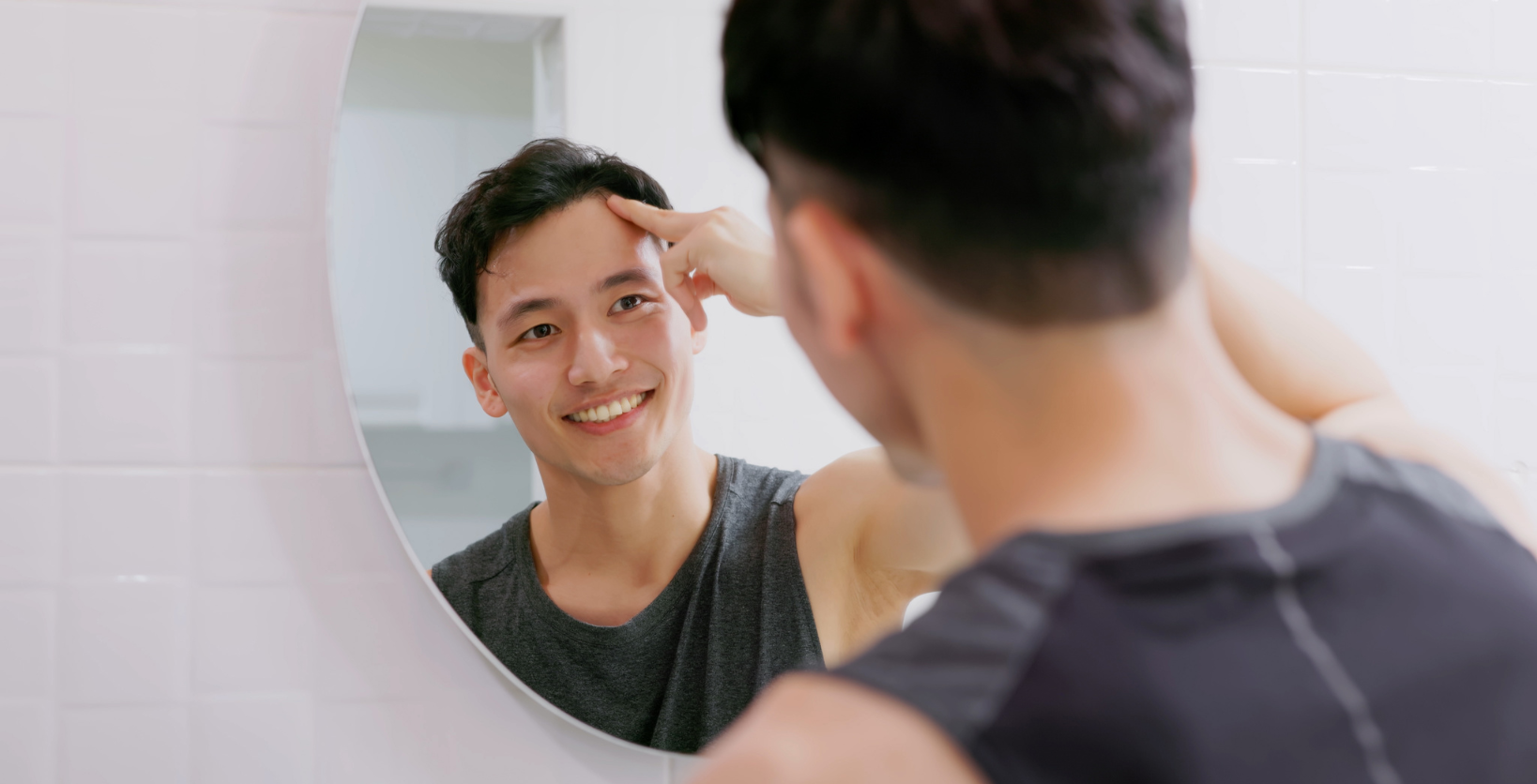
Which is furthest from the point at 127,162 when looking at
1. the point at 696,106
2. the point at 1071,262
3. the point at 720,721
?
the point at 1071,262

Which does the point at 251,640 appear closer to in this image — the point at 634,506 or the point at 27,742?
the point at 27,742

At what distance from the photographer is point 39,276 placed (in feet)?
2.95

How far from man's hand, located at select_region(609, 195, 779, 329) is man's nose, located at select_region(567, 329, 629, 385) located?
68 mm

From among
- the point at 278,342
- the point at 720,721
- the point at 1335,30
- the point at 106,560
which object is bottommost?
the point at 720,721

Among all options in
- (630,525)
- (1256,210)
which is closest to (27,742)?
(630,525)

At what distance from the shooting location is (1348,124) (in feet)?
3.67

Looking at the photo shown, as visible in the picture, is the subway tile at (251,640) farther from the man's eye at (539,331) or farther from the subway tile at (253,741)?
the man's eye at (539,331)

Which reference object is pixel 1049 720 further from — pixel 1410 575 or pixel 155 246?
pixel 155 246

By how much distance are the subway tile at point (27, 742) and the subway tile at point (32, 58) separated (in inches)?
18.9

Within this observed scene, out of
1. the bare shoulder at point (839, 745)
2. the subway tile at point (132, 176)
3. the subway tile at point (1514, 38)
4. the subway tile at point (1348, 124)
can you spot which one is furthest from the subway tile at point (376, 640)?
the subway tile at point (1514, 38)

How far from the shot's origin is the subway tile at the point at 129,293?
91 cm

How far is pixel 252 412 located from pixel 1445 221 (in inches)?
45.2

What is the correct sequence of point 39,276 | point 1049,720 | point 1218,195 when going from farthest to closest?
point 1218,195, point 39,276, point 1049,720

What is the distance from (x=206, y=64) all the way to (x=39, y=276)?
0.71ft
